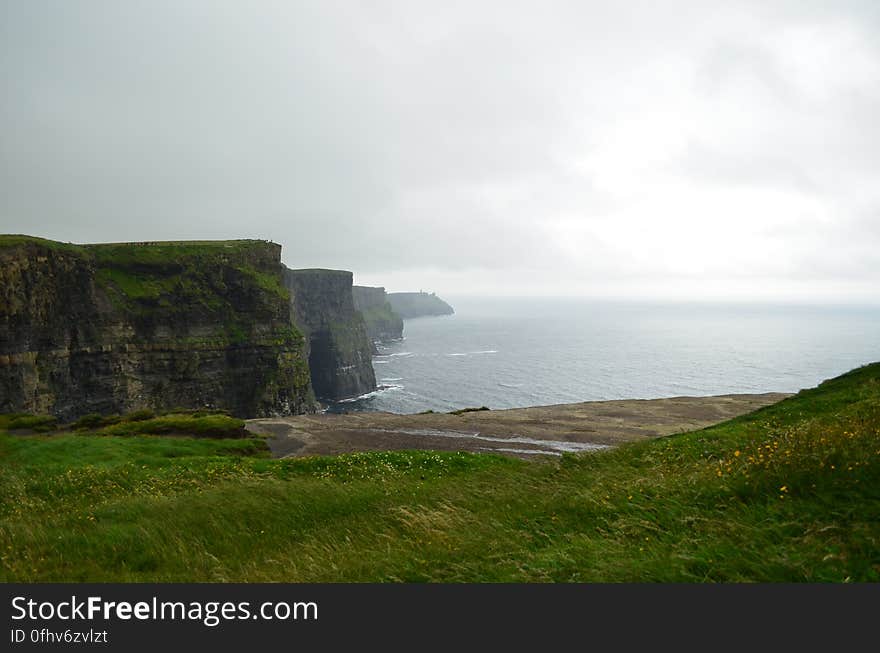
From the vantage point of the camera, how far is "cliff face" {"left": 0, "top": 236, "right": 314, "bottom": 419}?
56.0m

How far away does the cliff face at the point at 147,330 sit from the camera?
5603 cm

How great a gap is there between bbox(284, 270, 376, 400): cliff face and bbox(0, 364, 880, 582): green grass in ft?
342

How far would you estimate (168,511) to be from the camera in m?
10.9

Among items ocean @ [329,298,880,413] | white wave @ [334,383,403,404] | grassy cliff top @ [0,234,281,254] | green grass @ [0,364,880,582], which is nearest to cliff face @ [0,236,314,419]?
grassy cliff top @ [0,234,281,254]

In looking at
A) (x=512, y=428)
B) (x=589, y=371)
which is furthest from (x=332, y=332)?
(x=512, y=428)

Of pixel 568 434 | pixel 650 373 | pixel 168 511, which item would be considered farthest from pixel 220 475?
pixel 650 373

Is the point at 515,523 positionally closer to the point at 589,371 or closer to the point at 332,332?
the point at 332,332

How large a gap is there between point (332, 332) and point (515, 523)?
122530 millimetres

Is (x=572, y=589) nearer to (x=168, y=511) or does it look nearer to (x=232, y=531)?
(x=232, y=531)

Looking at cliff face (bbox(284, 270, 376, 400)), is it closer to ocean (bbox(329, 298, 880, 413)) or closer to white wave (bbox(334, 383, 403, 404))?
white wave (bbox(334, 383, 403, 404))

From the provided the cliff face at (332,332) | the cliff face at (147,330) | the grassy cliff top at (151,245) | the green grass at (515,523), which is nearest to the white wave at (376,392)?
the cliff face at (332,332)

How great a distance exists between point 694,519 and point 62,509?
14476 mm

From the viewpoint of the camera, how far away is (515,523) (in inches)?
317

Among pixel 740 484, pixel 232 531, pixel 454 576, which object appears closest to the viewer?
pixel 454 576
